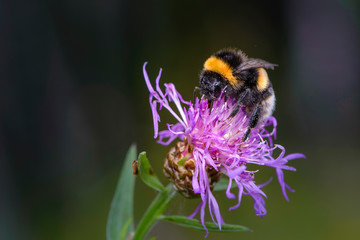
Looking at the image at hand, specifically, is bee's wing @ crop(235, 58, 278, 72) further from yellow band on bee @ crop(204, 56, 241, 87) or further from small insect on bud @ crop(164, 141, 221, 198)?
small insect on bud @ crop(164, 141, 221, 198)

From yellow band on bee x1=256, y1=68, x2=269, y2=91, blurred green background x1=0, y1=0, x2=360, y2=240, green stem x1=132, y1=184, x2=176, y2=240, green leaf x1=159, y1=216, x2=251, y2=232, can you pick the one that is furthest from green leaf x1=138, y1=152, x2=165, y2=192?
blurred green background x1=0, y1=0, x2=360, y2=240

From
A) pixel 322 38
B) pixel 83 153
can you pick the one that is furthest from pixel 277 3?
pixel 83 153

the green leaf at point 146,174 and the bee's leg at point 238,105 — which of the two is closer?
the green leaf at point 146,174

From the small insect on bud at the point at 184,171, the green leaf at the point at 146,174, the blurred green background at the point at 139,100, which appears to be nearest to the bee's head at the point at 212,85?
the small insect on bud at the point at 184,171

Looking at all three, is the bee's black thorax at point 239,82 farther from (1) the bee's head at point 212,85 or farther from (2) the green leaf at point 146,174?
(2) the green leaf at point 146,174

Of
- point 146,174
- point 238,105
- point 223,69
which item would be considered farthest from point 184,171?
point 223,69

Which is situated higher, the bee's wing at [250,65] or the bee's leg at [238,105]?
the bee's wing at [250,65]
